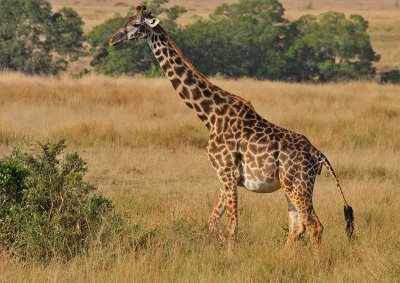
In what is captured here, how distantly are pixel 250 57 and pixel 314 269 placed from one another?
28961 millimetres

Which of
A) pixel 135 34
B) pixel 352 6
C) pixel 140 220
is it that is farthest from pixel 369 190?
pixel 352 6

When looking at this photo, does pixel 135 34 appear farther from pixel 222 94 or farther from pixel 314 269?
pixel 314 269

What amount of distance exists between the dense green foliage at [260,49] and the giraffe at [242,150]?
78.8 feet

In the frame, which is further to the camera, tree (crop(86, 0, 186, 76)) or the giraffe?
tree (crop(86, 0, 186, 76))

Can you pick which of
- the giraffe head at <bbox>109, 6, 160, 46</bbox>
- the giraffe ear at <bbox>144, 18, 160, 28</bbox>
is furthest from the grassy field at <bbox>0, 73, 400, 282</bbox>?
the giraffe ear at <bbox>144, 18, 160, 28</bbox>

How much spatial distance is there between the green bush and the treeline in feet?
73.4

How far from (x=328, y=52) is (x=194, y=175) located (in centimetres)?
2542

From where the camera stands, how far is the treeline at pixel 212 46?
3206 cm

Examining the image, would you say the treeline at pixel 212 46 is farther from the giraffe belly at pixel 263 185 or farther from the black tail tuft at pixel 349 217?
the black tail tuft at pixel 349 217

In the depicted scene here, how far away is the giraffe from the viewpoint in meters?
7.11

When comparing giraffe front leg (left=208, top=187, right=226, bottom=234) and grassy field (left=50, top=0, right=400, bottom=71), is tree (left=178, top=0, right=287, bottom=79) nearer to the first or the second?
grassy field (left=50, top=0, right=400, bottom=71)

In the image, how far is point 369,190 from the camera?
10586 mm

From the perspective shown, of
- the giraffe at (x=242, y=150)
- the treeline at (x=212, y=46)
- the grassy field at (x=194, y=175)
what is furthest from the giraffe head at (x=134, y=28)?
the treeline at (x=212, y=46)

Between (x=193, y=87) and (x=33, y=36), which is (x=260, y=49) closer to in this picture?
(x=33, y=36)
